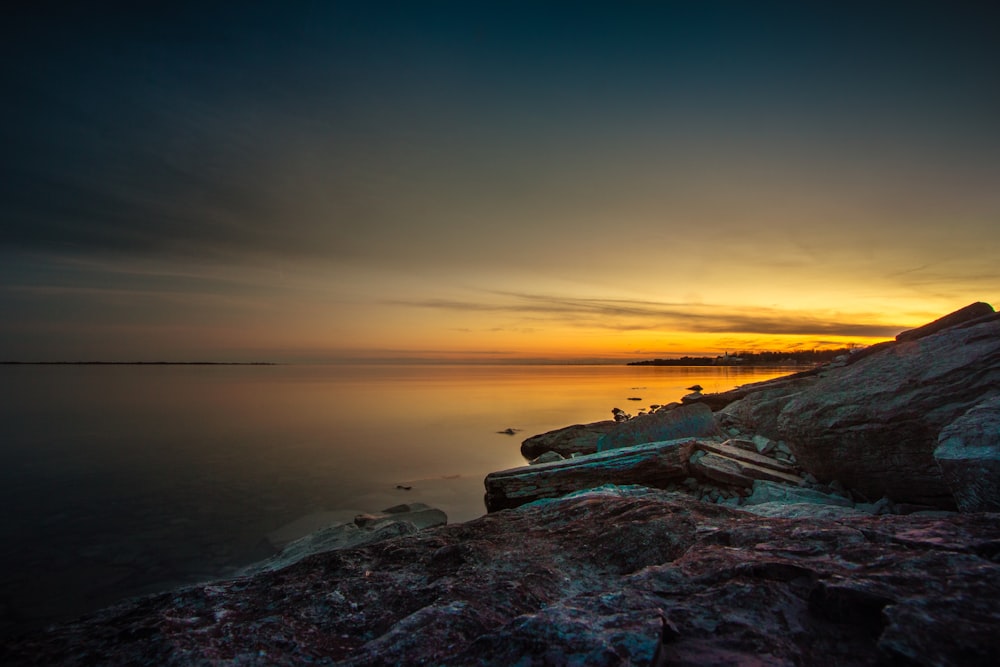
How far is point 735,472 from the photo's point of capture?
32.1ft

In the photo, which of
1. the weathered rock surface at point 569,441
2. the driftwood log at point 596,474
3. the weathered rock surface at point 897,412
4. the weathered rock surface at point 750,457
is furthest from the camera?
the weathered rock surface at point 569,441

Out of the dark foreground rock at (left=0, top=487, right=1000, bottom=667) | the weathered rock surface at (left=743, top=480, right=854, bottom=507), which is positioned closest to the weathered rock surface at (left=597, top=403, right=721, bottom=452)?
the weathered rock surface at (left=743, top=480, right=854, bottom=507)

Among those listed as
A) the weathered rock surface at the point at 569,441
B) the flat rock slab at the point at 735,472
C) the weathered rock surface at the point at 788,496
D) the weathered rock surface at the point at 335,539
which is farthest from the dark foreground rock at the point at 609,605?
the weathered rock surface at the point at 569,441

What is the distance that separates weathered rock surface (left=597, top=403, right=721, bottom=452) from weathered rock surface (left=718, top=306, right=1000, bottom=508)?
5091mm

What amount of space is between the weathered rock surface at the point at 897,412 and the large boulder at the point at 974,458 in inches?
69.7

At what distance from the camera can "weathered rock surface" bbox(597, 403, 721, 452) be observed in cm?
1494

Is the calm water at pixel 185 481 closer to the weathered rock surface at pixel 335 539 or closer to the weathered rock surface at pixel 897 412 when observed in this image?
the weathered rock surface at pixel 335 539

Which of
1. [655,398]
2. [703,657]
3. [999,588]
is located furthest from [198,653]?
[655,398]

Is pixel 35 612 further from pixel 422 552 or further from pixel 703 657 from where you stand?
pixel 703 657

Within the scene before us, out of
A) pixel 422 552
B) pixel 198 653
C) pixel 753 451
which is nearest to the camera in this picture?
pixel 198 653

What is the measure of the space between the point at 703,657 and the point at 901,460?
7.72 metres

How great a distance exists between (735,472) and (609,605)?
841 cm

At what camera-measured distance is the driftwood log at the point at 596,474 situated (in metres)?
10.5

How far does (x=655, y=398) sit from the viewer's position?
166 feet
